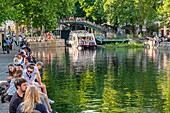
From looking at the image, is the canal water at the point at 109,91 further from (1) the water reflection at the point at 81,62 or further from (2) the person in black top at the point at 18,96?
(2) the person in black top at the point at 18,96

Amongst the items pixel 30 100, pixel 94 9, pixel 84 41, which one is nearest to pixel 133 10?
pixel 94 9

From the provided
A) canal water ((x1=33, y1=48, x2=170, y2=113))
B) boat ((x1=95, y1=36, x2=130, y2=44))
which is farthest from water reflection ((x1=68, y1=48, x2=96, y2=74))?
boat ((x1=95, y1=36, x2=130, y2=44))

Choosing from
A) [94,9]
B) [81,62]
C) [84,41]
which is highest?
[94,9]

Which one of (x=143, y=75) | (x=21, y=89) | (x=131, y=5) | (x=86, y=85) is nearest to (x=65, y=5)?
(x=131, y=5)

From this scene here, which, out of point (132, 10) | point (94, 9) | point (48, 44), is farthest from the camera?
point (94, 9)

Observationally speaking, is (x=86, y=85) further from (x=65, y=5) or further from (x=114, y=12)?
(x=114, y=12)

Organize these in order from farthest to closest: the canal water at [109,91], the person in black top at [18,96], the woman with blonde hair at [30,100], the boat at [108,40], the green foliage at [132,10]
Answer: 1. the boat at [108,40]
2. the green foliage at [132,10]
3. the canal water at [109,91]
4. the person in black top at [18,96]
5. the woman with blonde hair at [30,100]

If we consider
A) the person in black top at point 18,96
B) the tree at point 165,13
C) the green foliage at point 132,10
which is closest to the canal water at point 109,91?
the person in black top at point 18,96

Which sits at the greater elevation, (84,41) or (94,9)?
(94,9)

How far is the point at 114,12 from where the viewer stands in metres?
103

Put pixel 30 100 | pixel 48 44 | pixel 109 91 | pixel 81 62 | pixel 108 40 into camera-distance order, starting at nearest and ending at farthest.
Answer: pixel 30 100
pixel 109 91
pixel 81 62
pixel 48 44
pixel 108 40

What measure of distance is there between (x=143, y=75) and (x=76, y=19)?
85.2 meters

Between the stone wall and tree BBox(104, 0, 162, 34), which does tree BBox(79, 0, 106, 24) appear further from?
the stone wall

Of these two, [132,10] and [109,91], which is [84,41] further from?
[109,91]
